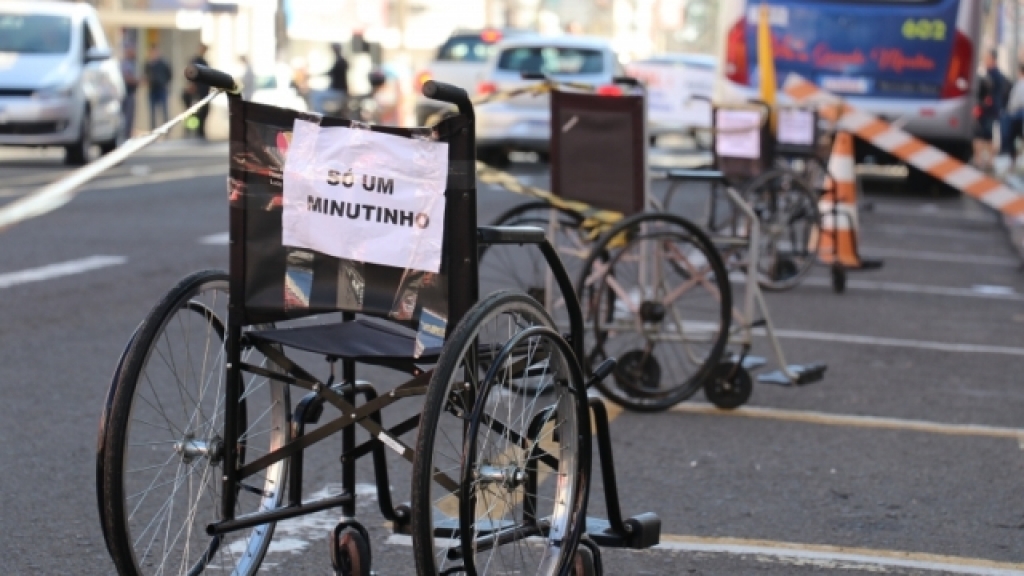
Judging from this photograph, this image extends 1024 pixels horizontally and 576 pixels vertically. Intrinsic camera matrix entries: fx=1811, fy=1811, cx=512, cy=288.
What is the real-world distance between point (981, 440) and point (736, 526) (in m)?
1.92

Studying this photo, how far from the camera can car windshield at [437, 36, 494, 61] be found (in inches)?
1080

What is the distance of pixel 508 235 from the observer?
14.2ft

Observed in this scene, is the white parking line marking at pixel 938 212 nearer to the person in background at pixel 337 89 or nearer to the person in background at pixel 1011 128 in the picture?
the person in background at pixel 1011 128

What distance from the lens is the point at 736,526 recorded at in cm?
557

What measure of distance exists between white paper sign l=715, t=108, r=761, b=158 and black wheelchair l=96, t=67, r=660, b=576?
7684mm

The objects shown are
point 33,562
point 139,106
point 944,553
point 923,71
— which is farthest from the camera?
point 139,106

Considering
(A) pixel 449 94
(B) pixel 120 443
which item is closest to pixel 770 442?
(A) pixel 449 94

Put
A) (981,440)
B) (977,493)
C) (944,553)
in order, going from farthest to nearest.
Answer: (981,440)
(977,493)
(944,553)

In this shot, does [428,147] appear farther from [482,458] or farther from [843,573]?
[843,573]

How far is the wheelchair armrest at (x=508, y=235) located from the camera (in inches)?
167

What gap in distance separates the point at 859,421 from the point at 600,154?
5.10 feet

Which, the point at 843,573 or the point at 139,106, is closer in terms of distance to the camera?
the point at 843,573

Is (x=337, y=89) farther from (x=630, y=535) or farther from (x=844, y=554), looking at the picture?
Answer: (x=630, y=535)

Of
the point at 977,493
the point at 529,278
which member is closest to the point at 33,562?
the point at 977,493
